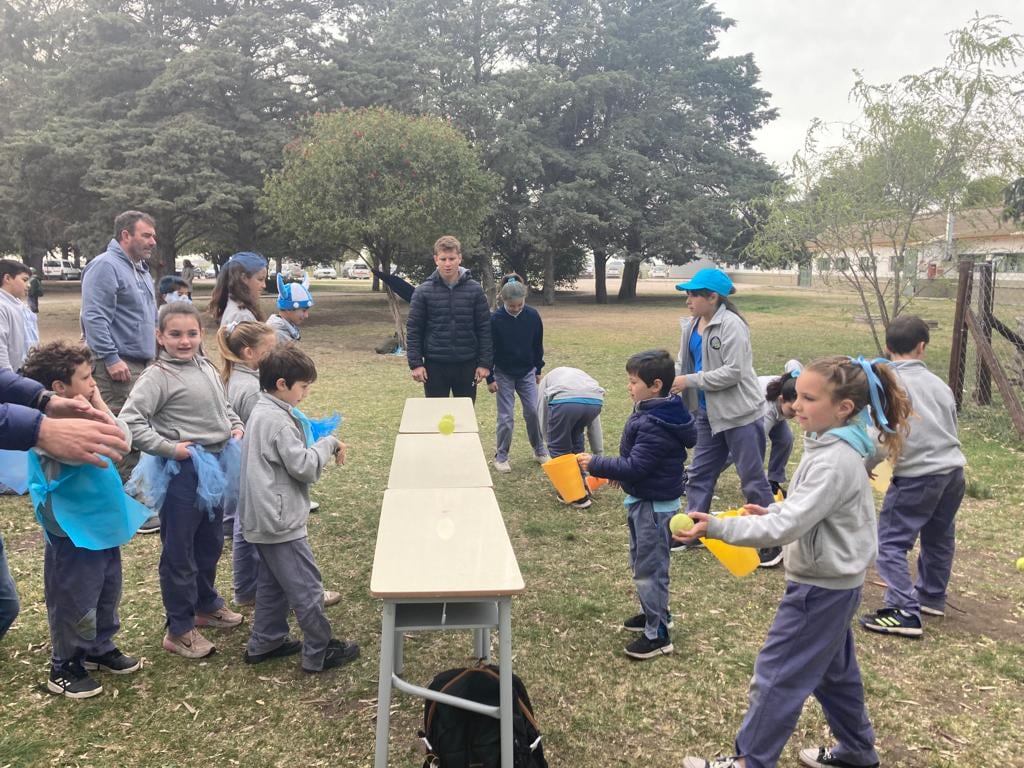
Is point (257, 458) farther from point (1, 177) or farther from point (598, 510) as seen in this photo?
point (1, 177)

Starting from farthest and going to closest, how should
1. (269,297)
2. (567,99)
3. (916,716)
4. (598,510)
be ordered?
(269,297) → (567,99) → (598,510) → (916,716)

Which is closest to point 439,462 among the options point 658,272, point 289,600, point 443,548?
point 289,600

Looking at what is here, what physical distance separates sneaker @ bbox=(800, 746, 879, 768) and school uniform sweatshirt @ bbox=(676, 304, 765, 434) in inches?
82.0

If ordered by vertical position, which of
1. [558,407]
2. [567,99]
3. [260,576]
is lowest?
[260,576]

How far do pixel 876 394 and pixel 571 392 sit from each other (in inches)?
127

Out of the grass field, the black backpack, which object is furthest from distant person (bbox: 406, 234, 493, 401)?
the black backpack

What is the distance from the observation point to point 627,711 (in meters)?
2.99

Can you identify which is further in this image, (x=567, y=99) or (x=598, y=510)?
(x=567, y=99)

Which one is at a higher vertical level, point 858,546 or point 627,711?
point 858,546

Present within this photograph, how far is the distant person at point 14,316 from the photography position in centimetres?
544

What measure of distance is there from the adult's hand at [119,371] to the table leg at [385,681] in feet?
12.1

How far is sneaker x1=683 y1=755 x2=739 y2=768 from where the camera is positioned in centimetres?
247

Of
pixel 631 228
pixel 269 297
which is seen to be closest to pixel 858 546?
pixel 631 228

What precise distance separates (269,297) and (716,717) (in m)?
32.9
